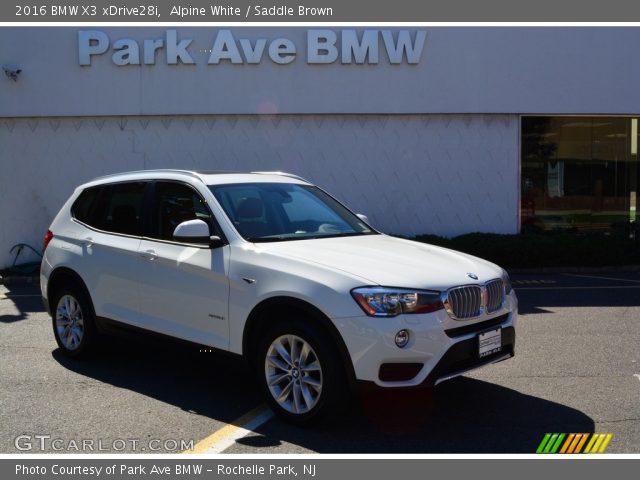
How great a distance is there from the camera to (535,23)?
14.9m

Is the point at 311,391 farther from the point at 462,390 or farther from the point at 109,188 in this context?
the point at 109,188

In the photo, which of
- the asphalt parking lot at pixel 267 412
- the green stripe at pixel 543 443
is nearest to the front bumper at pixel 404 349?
the asphalt parking lot at pixel 267 412

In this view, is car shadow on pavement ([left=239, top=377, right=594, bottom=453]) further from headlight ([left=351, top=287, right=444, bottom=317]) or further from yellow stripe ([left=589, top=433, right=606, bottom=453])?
headlight ([left=351, top=287, right=444, bottom=317])

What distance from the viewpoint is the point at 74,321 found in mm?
7070

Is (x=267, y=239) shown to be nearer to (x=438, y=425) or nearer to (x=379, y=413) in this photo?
(x=379, y=413)

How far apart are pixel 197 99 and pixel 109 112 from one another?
1.82 metres

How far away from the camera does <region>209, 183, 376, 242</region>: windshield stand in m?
5.82

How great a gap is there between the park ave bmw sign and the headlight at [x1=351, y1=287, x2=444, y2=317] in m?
10.7

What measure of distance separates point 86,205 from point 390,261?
136 inches

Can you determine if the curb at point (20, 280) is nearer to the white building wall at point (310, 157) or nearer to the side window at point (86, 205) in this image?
the white building wall at point (310, 157)

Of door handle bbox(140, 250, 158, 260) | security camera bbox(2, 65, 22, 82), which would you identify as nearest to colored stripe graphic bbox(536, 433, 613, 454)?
door handle bbox(140, 250, 158, 260)

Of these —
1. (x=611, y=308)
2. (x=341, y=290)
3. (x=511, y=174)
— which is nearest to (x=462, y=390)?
(x=341, y=290)

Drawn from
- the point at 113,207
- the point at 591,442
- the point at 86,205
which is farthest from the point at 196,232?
the point at 591,442

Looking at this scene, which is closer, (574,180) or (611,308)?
(611,308)
